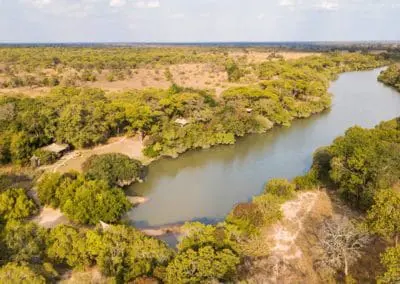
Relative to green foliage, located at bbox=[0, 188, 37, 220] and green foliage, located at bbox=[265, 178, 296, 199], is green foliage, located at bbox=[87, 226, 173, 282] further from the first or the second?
green foliage, located at bbox=[265, 178, 296, 199]

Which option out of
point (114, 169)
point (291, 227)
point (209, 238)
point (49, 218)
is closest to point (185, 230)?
point (209, 238)

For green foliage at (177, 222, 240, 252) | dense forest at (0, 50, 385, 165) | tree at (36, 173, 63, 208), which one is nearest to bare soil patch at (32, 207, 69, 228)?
tree at (36, 173, 63, 208)

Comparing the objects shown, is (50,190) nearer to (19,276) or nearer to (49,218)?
(49,218)

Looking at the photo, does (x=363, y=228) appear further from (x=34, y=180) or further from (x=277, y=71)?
(x=277, y=71)

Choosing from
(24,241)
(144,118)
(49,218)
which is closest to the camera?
(24,241)

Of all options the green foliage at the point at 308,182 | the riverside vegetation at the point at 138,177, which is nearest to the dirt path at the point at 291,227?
the green foliage at the point at 308,182
